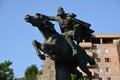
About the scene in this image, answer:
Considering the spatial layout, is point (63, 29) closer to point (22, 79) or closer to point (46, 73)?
point (46, 73)

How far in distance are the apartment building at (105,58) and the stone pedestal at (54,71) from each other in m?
71.7

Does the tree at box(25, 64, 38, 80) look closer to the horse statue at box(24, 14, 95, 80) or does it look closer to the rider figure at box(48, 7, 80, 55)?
the rider figure at box(48, 7, 80, 55)

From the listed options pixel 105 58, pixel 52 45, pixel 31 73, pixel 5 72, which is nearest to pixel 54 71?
pixel 52 45

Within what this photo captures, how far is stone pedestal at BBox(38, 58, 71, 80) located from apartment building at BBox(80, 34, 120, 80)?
71706 millimetres

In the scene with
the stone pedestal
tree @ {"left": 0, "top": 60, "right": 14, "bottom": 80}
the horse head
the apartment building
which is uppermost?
the apartment building

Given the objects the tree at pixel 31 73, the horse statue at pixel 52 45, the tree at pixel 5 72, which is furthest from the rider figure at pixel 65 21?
the tree at pixel 31 73

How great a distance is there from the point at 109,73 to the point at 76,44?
246 feet

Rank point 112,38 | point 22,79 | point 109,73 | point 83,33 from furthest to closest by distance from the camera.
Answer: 1. point 112,38
2. point 109,73
3. point 22,79
4. point 83,33

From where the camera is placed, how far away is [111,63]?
9425 cm

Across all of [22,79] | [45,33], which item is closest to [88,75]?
[45,33]

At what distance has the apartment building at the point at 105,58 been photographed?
9144 cm

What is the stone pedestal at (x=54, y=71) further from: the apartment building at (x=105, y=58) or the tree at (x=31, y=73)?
the apartment building at (x=105, y=58)

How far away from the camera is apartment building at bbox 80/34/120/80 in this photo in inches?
3600

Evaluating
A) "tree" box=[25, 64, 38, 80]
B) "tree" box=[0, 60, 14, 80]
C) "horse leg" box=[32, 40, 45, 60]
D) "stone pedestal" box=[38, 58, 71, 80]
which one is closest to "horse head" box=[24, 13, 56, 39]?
"horse leg" box=[32, 40, 45, 60]
